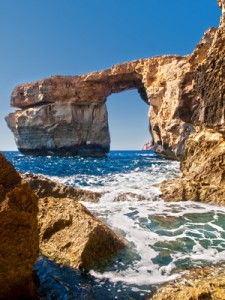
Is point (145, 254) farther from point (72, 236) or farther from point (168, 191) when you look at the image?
point (168, 191)

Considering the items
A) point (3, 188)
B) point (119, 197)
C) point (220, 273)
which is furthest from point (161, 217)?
point (3, 188)

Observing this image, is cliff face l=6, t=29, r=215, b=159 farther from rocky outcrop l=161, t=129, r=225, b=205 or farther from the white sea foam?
the white sea foam

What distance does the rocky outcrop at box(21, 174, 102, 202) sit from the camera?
10.6m

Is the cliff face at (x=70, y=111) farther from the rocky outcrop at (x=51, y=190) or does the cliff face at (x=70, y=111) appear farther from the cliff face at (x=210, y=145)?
the rocky outcrop at (x=51, y=190)

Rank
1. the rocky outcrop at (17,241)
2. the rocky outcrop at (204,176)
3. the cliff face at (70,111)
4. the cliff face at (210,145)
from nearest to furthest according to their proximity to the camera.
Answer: the rocky outcrop at (17,241) < the rocky outcrop at (204,176) < the cliff face at (210,145) < the cliff face at (70,111)

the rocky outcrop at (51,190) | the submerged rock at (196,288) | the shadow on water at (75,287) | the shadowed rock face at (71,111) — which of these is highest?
the shadowed rock face at (71,111)

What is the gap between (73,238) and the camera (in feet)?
18.3

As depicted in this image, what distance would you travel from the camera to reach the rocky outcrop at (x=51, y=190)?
10.6m

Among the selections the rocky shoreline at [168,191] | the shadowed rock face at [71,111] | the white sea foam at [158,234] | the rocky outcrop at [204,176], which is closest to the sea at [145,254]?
the white sea foam at [158,234]

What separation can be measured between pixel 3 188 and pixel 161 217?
598 cm

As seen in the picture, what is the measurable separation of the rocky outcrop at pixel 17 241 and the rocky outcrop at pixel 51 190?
257 inches

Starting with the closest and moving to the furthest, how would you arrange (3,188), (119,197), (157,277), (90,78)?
(3,188), (157,277), (119,197), (90,78)

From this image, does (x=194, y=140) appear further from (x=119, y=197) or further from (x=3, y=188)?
(x=3, y=188)

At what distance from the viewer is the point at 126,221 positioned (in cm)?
835
